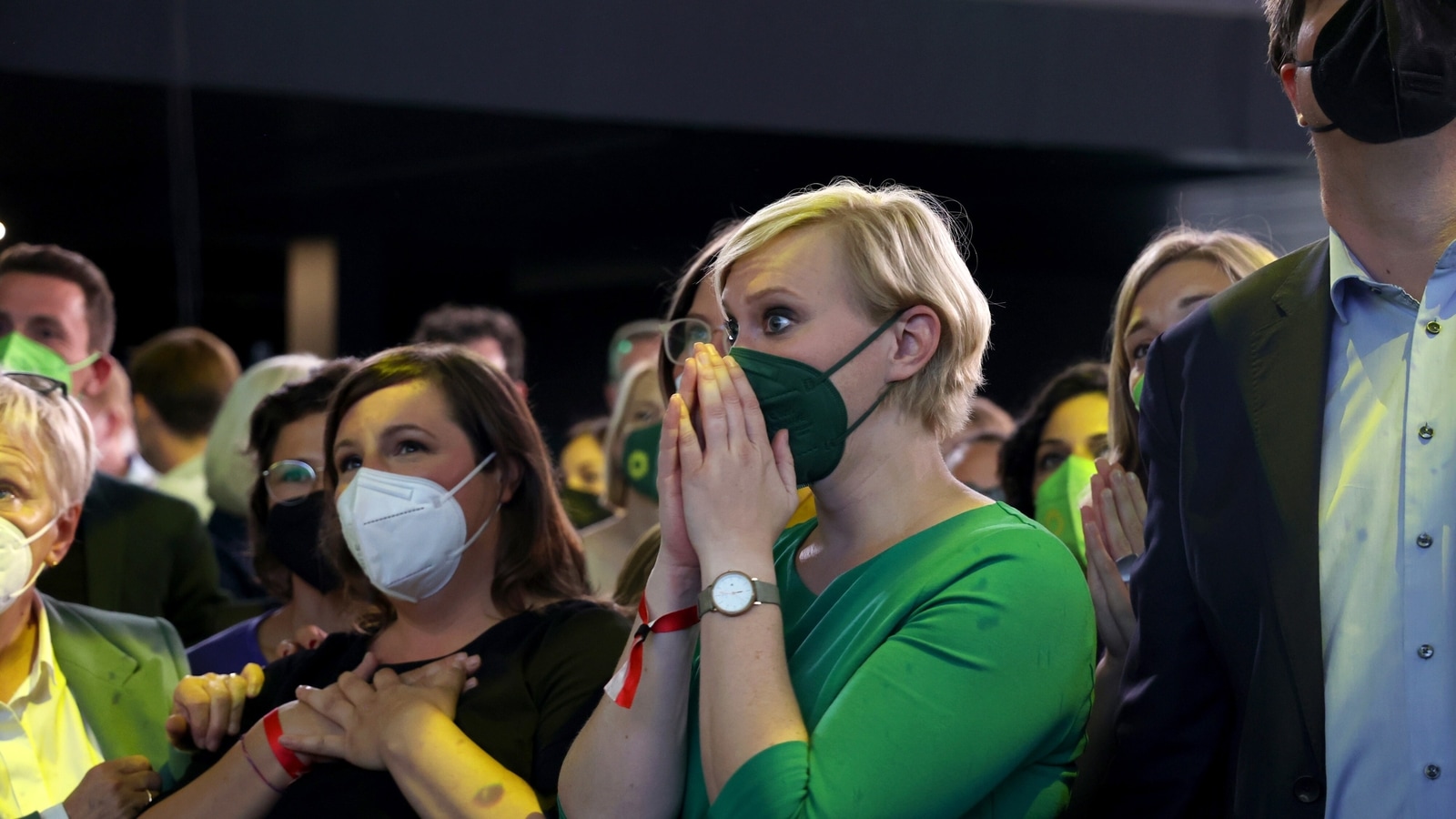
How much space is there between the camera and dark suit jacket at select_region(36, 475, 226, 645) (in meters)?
3.28

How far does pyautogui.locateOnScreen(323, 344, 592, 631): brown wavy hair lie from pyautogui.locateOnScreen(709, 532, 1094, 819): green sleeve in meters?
0.98

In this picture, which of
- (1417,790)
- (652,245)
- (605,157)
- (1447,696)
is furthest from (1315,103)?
(652,245)

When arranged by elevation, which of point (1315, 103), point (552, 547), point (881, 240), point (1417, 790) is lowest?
point (552, 547)

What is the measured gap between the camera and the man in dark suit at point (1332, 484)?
1.58 metres

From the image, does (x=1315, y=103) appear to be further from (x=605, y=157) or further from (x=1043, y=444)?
(x=605, y=157)

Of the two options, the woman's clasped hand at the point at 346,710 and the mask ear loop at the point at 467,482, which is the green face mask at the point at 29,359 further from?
the mask ear loop at the point at 467,482

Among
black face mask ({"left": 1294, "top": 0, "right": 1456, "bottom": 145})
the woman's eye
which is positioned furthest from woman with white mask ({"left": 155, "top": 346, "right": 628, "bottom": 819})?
black face mask ({"left": 1294, "top": 0, "right": 1456, "bottom": 145})

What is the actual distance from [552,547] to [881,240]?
1.00 metres

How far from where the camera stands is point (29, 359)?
11.2ft

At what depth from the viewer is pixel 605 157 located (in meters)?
6.70

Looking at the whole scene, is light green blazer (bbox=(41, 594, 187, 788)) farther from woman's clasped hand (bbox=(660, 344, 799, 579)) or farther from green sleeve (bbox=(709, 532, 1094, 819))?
green sleeve (bbox=(709, 532, 1094, 819))

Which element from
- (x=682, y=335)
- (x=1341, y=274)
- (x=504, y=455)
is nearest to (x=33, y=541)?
(x=504, y=455)

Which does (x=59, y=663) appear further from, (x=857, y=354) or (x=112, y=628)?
(x=857, y=354)

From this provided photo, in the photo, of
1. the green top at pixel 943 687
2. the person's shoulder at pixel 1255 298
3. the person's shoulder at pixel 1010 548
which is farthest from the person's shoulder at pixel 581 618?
the person's shoulder at pixel 1255 298
